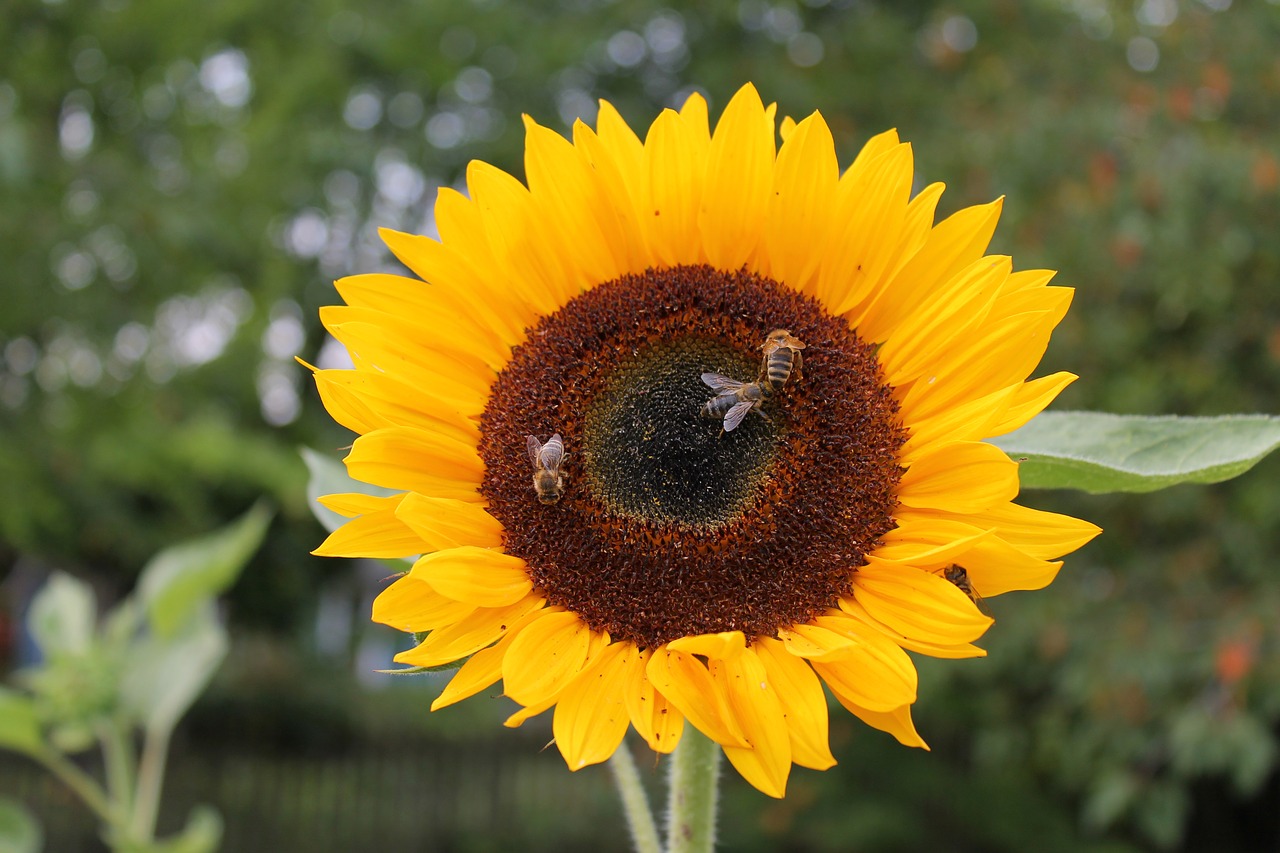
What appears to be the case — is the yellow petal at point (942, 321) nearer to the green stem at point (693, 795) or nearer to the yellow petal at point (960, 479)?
the yellow petal at point (960, 479)

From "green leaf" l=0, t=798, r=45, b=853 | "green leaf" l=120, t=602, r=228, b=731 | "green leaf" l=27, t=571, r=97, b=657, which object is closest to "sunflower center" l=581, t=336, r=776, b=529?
"green leaf" l=120, t=602, r=228, b=731

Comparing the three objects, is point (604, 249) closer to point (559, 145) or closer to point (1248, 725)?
point (559, 145)

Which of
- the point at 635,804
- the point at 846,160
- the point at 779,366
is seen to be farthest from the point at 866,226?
the point at 846,160

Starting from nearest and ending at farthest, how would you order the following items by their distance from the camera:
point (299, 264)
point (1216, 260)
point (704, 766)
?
point (704, 766), point (1216, 260), point (299, 264)

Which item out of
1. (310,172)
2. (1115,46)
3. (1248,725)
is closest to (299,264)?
(310,172)

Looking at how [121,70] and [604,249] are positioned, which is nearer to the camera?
[604,249]

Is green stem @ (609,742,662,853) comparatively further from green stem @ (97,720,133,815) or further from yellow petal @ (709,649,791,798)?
green stem @ (97,720,133,815)

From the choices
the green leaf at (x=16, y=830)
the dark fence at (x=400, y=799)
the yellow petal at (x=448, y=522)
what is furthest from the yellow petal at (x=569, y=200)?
the dark fence at (x=400, y=799)
